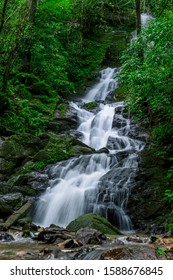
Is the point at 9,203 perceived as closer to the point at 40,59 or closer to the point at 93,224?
the point at 93,224

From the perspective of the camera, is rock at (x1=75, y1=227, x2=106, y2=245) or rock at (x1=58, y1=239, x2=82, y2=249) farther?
rock at (x1=75, y1=227, x2=106, y2=245)

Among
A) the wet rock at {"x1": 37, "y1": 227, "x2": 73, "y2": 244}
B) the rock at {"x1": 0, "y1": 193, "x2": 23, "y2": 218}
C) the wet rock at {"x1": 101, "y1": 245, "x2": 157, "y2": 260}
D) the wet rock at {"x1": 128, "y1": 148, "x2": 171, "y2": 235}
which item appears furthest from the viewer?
the wet rock at {"x1": 128, "y1": 148, "x2": 171, "y2": 235}

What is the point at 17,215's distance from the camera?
855 centimetres

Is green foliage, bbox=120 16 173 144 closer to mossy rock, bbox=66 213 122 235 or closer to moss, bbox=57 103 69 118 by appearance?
mossy rock, bbox=66 213 122 235

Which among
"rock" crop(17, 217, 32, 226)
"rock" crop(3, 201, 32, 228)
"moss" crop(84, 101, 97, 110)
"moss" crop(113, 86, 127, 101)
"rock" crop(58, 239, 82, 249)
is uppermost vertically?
"moss" crop(113, 86, 127, 101)

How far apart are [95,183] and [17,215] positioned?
2787 millimetres

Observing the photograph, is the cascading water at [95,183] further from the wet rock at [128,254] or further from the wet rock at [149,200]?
the wet rock at [128,254]

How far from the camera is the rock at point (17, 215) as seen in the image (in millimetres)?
7908

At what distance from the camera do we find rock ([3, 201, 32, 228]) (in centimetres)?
791

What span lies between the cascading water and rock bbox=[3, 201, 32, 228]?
0.38 metres

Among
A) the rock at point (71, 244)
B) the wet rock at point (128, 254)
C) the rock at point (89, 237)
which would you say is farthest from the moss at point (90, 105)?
the wet rock at point (128, 254)

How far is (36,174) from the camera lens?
1115 centimetres

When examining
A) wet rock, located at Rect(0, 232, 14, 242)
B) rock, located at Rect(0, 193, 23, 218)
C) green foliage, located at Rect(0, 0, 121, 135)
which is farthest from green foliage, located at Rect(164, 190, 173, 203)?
green foliage, located at Rect(0, 0, 121, 135)
